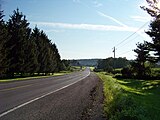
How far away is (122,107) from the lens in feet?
34.7

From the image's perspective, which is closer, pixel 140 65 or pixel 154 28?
pixel 154 28

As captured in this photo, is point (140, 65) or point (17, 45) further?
point (140, 65)

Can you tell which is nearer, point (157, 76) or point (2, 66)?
point (2, 66)

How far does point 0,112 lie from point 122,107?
4541 mm

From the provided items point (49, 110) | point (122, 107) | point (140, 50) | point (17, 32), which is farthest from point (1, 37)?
point (140, 50)

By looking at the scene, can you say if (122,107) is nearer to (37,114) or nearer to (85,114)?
(85,114)

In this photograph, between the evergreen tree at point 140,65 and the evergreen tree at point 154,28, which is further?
the evergreen tree at point 140,65

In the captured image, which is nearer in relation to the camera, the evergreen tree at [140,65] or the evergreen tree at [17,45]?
the evergreen tree at [17,45]

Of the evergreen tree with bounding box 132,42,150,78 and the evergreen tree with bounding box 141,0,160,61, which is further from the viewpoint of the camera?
the evergreen tree with bounding box 132,42,150,78

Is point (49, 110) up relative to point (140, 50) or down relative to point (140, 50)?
down

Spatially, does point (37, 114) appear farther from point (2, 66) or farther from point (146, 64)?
point (146, 64)

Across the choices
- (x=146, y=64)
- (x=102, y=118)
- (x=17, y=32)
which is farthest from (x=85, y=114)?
(x=146, y=64)

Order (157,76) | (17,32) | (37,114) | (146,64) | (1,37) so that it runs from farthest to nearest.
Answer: (146,64), (157,76), (17,32), (1,37), (37,114)

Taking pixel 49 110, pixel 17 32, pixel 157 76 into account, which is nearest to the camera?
pixel 49 110
